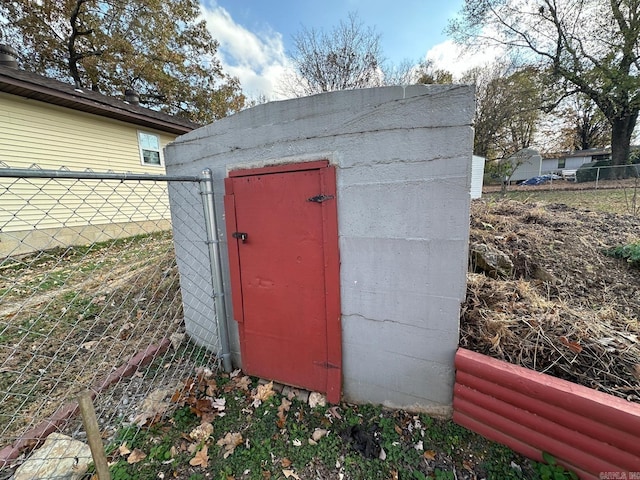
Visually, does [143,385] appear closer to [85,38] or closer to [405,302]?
[405,302]

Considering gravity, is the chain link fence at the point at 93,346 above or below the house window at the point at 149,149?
below

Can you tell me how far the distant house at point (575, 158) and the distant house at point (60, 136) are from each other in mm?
39911

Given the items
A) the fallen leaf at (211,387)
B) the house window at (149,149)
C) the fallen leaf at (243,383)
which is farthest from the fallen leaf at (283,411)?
the house window at (149,149)

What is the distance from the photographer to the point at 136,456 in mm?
1763

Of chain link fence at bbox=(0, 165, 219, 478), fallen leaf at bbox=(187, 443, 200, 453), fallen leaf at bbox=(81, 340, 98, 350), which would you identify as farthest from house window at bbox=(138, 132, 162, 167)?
fallen leaf at bbox=(187, 443, 200, 453)

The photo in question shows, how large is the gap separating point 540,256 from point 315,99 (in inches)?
116

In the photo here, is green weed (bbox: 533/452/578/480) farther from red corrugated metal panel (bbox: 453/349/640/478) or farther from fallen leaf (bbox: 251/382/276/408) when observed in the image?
fallen leaf (bbox: 251/382/276/408)

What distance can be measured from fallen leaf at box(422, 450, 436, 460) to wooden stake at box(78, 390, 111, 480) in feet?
5.73

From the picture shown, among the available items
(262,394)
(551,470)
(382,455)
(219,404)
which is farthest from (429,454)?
(219,404)

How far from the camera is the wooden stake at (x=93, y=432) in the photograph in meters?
1.18

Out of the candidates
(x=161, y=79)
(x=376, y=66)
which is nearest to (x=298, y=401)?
(x=161, y=79)

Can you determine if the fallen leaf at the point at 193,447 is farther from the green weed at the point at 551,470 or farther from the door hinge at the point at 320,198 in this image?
the green weed at the point at 551,470

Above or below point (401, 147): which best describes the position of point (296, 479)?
below

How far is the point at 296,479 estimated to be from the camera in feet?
5.33
